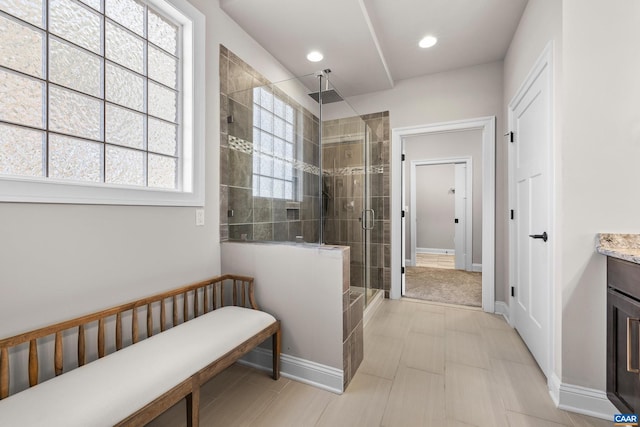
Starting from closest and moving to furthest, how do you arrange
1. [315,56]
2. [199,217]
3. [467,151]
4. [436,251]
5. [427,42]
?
[199,217]
[427,42]
[315,56]
[467,151]
[436,251]

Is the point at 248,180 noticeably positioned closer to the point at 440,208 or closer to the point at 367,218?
the point at 367,218

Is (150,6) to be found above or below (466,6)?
below

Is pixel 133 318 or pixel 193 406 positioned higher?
pixel 133 318

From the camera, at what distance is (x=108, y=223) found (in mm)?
1427

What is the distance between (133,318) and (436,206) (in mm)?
6283

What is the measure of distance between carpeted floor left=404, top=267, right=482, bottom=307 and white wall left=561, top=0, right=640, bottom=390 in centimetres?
182

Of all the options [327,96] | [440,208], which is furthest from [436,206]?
[327,96]

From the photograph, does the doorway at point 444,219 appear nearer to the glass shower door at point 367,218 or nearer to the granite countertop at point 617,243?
the glass shower door at point 367,218

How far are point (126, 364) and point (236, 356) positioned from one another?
0.50 m

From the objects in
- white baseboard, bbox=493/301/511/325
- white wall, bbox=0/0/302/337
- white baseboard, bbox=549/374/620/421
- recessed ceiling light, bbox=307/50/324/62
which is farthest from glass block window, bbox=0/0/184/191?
white baseboard, bbox=493/301/511/325

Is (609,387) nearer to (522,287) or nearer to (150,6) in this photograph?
(522,287)

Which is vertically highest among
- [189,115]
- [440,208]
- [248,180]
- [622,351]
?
[189,115]

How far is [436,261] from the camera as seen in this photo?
19.5ft

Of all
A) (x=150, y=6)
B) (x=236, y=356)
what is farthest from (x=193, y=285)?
(x=150, y=6)
